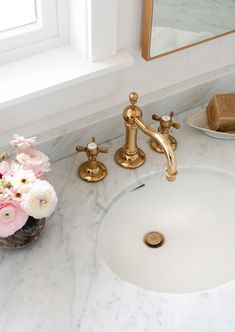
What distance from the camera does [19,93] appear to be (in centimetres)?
121

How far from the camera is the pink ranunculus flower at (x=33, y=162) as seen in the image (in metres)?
1.16

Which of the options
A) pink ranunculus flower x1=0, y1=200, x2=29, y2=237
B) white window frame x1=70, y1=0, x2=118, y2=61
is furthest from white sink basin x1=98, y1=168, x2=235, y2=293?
white window frame x1=70, y1=0, x2=118, y2=61

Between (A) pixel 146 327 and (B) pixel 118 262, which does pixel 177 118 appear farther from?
(A) pixel 146 327

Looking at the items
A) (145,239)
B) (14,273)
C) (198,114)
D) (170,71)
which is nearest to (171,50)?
(170,71)

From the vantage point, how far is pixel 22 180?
111 cm

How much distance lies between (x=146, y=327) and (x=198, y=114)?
2.08ft

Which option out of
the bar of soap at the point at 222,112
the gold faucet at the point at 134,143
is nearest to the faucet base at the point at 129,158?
the gold faucet at the point at 134,143

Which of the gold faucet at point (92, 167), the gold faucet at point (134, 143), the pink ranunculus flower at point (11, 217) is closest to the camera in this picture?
the pink ranunculus flower at point (11, 217)

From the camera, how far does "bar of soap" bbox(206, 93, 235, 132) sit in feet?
4.69

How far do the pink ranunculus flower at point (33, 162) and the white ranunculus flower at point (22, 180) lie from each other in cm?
3

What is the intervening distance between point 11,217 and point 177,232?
0.51 meters

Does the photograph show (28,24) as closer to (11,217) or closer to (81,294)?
(11,217)

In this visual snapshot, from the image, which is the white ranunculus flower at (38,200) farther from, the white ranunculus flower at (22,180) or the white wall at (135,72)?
the white wall at (135,72)

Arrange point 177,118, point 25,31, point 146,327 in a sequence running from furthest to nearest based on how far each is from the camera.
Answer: point 177,118 < point 25,31 < point 146,327
